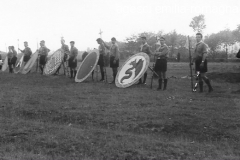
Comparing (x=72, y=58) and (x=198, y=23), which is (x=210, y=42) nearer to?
(x=198, y=23)

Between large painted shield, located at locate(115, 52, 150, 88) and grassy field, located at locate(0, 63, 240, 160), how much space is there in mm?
1778

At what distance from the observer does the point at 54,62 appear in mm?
17781

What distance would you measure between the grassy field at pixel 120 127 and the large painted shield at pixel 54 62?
7.17m

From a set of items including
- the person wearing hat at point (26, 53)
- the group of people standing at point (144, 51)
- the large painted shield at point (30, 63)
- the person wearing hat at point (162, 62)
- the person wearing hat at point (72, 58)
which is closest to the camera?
the group of people standing at point (144, 51)

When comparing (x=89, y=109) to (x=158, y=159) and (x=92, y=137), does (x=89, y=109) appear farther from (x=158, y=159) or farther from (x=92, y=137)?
(x=158, y=159)

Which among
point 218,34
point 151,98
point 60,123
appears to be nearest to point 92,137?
point 60,123

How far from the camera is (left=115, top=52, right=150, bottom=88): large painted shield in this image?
1171cm

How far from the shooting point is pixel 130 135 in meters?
5.87

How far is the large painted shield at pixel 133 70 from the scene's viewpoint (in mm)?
11711

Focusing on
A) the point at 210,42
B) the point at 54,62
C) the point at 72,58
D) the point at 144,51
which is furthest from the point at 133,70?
the point at 210,42

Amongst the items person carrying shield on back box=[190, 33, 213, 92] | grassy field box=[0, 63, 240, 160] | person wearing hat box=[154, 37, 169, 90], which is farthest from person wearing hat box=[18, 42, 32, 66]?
person carrying shield on back box=[190, 33, 213, 92]

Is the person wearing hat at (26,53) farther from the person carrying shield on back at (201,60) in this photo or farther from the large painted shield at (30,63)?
the person carrying shield on back at (201,60)

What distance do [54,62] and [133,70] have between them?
279 inches

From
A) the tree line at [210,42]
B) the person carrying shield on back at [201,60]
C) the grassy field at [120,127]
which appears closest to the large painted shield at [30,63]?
the grassy field at [120,127]
